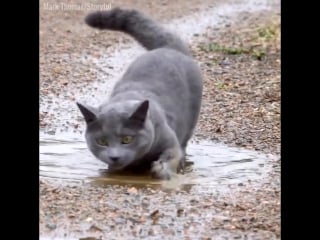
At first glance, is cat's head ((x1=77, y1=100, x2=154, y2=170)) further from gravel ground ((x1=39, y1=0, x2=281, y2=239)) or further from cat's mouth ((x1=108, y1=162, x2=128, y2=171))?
gravel ground ((x1=39, y1=0, x2=281, y2=239))

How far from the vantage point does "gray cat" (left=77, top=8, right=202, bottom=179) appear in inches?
209

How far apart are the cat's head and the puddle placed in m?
0.15

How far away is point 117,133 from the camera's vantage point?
5281 millimetres

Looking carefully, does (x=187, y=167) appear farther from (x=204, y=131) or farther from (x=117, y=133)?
(x=204, y=131)

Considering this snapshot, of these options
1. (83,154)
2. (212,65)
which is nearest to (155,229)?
(83,154)

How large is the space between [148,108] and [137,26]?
4.26 feet

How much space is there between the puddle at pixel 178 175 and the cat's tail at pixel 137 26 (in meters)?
0.90

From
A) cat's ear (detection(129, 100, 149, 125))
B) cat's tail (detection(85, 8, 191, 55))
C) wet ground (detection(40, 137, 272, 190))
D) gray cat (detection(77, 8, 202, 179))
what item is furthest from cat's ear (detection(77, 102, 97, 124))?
cat's tail (detection(85, 8, 191, 55))

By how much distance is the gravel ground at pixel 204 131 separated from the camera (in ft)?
14.3

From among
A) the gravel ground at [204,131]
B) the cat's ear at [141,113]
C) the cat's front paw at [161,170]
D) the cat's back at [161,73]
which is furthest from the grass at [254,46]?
the cat's ear at [141,113]

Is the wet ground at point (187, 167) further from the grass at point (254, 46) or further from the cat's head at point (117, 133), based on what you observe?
the grass at point (254, 46)

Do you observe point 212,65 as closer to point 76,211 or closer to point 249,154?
point 249,154

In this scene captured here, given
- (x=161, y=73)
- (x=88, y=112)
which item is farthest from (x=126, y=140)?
(x=161, y=73)

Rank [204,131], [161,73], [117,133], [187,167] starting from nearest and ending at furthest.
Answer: [117,133]
[187,167]
[161,73]
[204,131]
